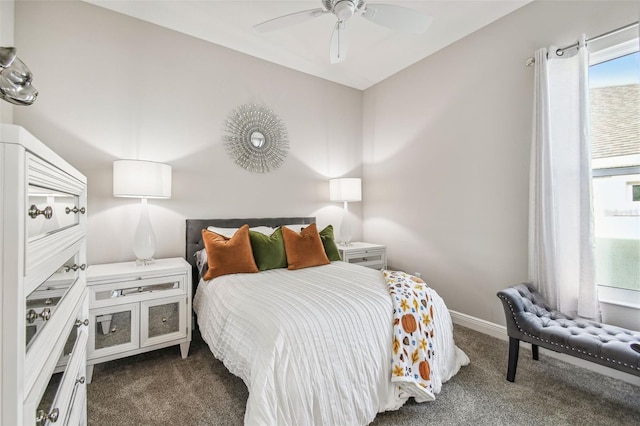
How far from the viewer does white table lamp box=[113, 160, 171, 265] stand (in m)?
2.30

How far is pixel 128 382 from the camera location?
2.00 m

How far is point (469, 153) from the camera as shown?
9.59ft

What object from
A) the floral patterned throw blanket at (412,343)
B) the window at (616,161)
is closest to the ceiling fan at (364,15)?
the window at (616,161)

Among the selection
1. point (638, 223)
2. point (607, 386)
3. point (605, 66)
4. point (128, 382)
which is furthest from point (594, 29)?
point (128, 382)

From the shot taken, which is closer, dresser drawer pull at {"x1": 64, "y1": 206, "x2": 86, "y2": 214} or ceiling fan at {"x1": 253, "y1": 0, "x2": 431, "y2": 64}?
dresser drawer pull at {"x1": 64, "y1": 206, "x2": 86, "y2": 214}

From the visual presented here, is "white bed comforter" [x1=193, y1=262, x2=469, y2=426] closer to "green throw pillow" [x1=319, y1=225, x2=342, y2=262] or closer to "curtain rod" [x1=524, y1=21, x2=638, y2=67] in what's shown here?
"green throw pillow" [x1=319, y1=225, x2=342, y2=262]

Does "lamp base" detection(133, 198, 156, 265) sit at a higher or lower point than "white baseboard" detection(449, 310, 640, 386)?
higher

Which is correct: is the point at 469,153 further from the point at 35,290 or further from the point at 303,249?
the point at 35,290

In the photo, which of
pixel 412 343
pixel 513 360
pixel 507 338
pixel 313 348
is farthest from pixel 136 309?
pixel 507 338

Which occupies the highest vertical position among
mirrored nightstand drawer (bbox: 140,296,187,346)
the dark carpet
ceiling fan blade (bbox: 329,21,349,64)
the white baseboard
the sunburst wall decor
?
ceiling fan blade (bbox: 329,21,349,64)

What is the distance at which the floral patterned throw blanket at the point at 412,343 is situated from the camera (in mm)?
1626

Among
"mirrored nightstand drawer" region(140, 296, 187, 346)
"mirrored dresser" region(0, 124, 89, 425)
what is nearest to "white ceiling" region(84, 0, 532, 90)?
"mirrored dresser" region(0, 124, 89, 425)

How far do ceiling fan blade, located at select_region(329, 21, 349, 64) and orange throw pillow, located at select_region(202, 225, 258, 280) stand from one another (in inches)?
67.2

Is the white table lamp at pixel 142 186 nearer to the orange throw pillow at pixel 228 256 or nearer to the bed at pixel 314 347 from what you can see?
the orange throw pillow at pixel 228 256
